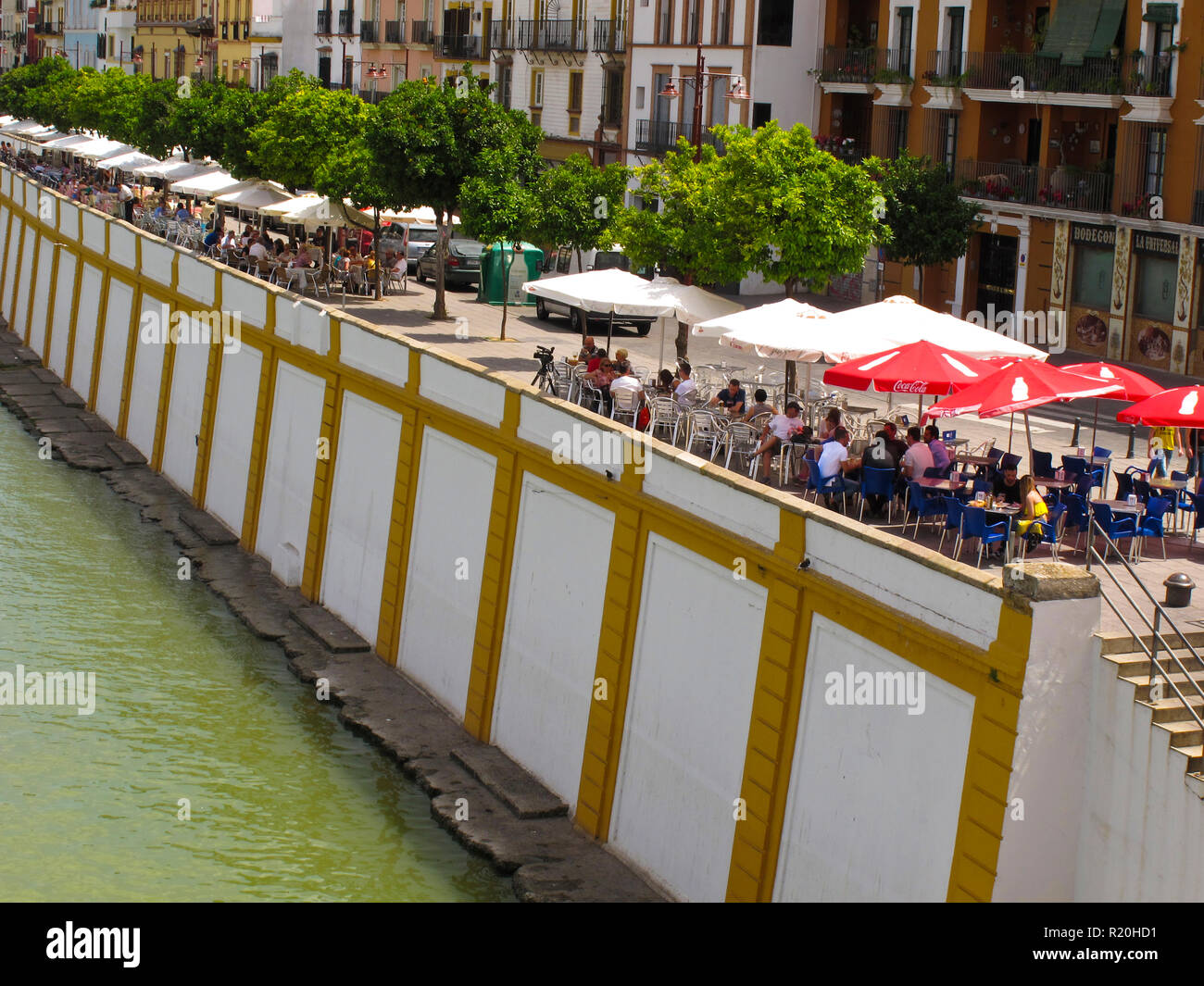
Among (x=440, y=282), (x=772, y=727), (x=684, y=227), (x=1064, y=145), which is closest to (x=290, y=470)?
(x=684, y=227)

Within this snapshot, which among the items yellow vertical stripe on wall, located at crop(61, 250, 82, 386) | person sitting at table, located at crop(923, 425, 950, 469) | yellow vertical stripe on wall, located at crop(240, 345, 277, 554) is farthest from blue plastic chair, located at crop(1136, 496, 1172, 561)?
yellow vertical stripe on wall, located at crop(61, 250, 82, 386)

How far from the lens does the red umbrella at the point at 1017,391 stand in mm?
16938

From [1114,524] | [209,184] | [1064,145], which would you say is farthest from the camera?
[209,184]

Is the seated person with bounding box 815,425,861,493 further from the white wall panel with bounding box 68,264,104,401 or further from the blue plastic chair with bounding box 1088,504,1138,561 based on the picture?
the white wall panel with bounding box 68,264,104,401

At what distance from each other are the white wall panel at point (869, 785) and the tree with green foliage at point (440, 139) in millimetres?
25359

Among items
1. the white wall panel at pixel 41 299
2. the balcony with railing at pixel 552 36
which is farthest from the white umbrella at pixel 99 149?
the white wall panel at pixel 41 299

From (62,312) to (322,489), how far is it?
21.4 m

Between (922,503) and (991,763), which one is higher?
(922,503)

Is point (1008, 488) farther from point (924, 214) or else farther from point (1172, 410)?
point (924, 214)

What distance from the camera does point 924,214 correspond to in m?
38.7

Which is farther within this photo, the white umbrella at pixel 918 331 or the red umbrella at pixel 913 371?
the white umbrella at pixel 918 331

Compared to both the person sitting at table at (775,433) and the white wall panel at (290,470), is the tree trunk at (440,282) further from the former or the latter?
the person sitting at table at (775,433)
